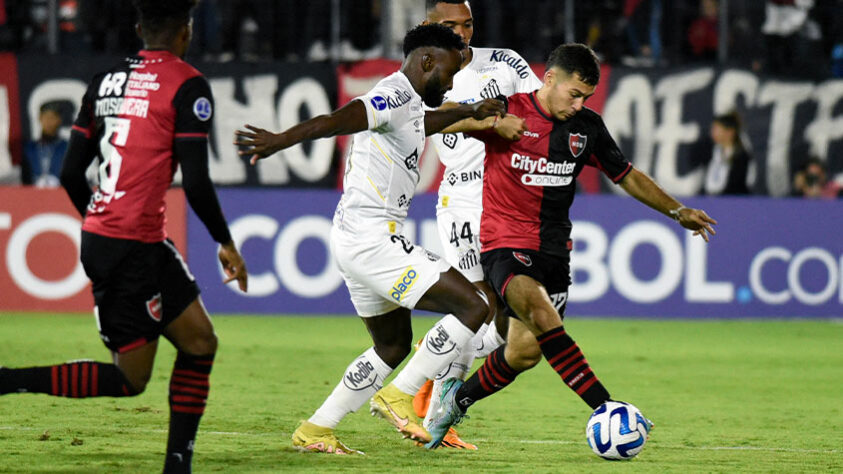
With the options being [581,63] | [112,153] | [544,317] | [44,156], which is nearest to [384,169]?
[544,317]

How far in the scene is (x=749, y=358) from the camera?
11.1 metres

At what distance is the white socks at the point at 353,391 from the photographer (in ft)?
20.1

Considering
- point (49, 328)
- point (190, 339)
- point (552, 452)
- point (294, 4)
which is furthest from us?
point (294, 4)

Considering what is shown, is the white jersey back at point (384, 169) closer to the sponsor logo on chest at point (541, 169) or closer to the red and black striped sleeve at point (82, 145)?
the sponsor logo on chest at point (541, 169)

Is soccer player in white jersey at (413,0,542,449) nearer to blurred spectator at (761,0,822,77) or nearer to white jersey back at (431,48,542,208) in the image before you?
white jersey back at (431,48,542,208)

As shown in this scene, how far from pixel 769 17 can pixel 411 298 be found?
1050 cm

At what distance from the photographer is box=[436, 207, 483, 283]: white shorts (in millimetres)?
7227

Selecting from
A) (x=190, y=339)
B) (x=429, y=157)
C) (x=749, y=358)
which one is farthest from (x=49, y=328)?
(x=190, y=339)

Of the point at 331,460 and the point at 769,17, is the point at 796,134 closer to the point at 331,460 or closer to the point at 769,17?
the point at 769,17

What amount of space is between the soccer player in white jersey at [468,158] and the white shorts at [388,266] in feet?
3.93

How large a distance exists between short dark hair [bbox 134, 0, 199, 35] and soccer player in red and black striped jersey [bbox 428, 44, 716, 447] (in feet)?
6.39

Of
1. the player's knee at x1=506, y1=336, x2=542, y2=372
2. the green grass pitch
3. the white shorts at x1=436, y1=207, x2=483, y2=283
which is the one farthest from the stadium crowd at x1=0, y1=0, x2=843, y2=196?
the player's knee at x1=506, y1=336, x2=542, y2=372

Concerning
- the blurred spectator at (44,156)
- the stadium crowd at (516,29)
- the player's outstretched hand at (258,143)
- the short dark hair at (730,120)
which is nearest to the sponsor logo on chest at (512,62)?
the player's outstretched hand at (258,143)

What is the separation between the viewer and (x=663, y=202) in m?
6.64
